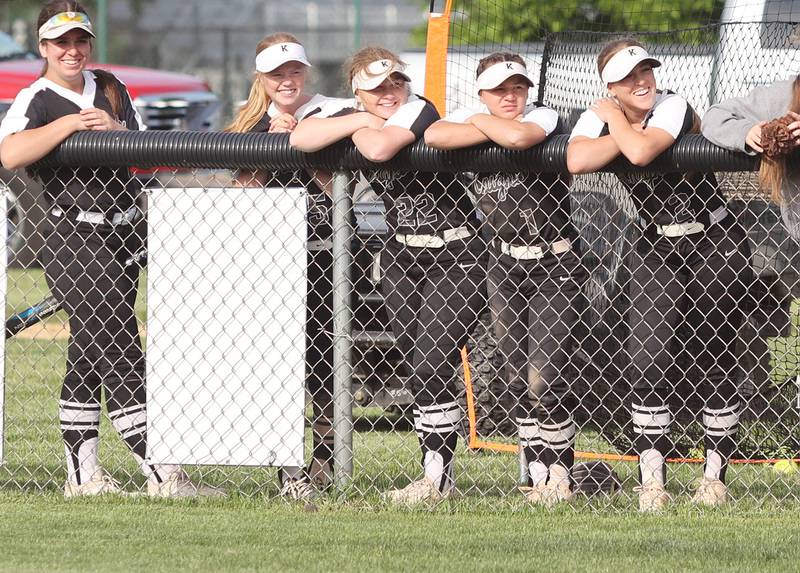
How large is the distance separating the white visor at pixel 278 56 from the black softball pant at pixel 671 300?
1586 millimetres

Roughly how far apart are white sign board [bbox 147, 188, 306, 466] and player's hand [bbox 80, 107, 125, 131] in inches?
13.9

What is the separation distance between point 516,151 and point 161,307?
150 centimetres

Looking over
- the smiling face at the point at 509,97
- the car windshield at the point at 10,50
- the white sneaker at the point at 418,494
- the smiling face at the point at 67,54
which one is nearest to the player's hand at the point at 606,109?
the smiling face at the point at 509,97

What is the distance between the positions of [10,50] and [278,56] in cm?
1143

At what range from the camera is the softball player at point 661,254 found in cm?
509

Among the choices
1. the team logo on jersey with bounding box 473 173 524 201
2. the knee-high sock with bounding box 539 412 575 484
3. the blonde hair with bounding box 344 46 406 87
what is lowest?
the knee-high sock with bounding box 539 412 575 484

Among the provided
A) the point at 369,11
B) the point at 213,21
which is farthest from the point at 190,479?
the point at 369,11

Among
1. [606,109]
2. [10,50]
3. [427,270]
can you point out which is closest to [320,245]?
[427,270]

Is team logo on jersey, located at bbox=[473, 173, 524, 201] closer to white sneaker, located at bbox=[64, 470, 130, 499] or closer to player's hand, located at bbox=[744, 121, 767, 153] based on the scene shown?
player's hand, located at bbox=[744, 121, 767, 153]

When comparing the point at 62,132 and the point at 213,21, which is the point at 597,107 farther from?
the point at 213,21

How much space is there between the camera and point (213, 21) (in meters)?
33.4

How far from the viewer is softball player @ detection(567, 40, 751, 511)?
509 centimetres

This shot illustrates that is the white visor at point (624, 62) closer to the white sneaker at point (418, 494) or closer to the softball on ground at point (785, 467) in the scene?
the white sneaker at point (418, 494)

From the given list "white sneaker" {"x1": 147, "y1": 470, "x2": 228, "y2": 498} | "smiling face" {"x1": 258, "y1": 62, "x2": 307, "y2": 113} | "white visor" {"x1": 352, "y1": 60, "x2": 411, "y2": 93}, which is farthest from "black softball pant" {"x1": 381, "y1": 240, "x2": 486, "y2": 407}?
"white sneaker" {"x1": 147, "y1": 470, "x2": 228, "y2": 498}
